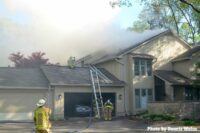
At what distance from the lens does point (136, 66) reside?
32969 millimetres

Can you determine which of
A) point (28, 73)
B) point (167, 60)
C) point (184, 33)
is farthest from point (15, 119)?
point (184, 33)

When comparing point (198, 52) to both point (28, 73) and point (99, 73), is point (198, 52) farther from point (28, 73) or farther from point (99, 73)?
point (28, 73)

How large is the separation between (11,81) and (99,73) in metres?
7.90

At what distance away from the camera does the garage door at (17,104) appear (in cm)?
2777

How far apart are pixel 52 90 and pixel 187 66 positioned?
11.6 metres

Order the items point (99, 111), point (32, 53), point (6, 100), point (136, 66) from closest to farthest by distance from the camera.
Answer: point (6, 100) → point (99, 111) → point (136, 66) → point (32, 53)

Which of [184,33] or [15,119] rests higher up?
[184,33]

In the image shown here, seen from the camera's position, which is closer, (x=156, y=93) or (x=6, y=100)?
(x=6, y=100)

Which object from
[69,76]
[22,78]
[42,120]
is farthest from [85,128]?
[42,120]

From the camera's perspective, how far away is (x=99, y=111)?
30062 mm

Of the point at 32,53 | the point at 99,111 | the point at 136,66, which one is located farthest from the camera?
the point at 32,53

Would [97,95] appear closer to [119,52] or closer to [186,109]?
[119,52]

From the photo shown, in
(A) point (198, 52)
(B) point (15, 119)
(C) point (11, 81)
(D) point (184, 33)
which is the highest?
(D) point (184, 33)

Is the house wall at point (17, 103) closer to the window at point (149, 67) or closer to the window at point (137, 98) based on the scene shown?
the window at point (137, 98)
